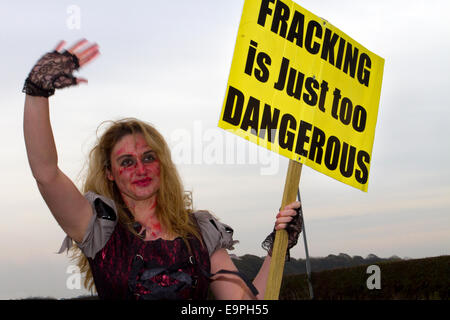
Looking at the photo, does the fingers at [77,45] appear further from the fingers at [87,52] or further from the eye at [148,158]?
the eye at [148,158]

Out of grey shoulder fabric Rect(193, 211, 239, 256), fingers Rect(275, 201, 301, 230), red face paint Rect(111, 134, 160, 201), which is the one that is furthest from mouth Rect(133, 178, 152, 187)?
fingers Rect(275, 201, 301, 230)

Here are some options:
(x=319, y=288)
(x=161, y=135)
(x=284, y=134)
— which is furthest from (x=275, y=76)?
(x=319, y=288)

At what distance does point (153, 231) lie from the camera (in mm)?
4496

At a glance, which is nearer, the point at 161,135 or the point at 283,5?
the point at 283,5

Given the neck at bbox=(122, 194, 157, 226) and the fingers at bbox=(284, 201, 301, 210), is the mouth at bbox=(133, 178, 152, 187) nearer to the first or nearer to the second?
the neck at bbox=(122, 194, 157, 226)

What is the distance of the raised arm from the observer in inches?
141

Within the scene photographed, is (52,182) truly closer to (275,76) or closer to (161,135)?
(161,135)

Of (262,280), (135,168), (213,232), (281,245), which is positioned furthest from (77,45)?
(262,280)

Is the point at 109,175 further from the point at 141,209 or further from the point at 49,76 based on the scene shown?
the point at 49,76

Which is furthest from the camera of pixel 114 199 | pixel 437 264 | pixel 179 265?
pixel 437 264

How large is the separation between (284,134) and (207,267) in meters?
1.22

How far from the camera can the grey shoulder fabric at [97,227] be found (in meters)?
4.19

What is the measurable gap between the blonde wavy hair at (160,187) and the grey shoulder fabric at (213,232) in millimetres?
86

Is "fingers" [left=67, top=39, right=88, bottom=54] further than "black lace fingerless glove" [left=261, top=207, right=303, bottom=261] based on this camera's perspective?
No
